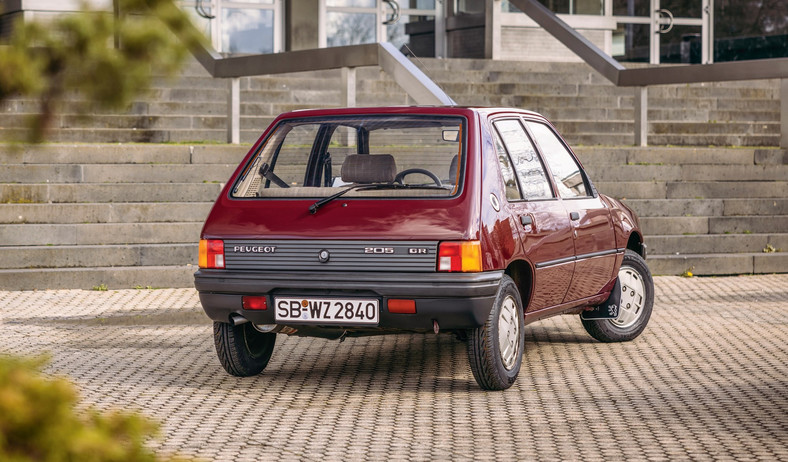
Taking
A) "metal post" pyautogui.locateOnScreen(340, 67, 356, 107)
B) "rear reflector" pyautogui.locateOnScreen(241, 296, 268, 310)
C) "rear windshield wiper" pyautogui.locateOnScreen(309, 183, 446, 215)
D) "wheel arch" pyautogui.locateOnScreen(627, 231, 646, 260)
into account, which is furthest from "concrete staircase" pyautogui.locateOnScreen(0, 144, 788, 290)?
"rear windshield wiper" pyautogui.locateOnScreen(309, 183, 446, 215)

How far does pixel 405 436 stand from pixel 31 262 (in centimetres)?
633

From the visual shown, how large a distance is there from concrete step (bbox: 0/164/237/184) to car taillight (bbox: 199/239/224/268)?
5.92 meters

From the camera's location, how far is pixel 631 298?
8.66m

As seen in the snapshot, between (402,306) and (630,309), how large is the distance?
2.84 m

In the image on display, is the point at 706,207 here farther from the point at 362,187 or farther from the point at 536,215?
the point at 362,187

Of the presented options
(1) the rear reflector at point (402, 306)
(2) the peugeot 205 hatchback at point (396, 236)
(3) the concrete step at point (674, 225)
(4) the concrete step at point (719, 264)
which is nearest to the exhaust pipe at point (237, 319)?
(2) the peugeot 205 hatchback at point (396, 236)

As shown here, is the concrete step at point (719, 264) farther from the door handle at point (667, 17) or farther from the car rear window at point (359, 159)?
the door handle at point (667, 17)

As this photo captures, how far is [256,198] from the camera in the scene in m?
7.03

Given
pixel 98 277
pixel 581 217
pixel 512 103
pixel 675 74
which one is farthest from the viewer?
pixel 512 103

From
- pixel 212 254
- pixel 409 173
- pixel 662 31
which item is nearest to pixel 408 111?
pixel 409 173

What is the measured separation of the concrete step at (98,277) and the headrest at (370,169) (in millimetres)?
4450

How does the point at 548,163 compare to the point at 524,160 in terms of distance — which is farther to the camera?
the point at 548,163

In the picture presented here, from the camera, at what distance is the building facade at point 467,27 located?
23172 millimetres

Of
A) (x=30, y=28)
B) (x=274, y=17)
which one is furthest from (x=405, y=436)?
(x=274, y=17)
